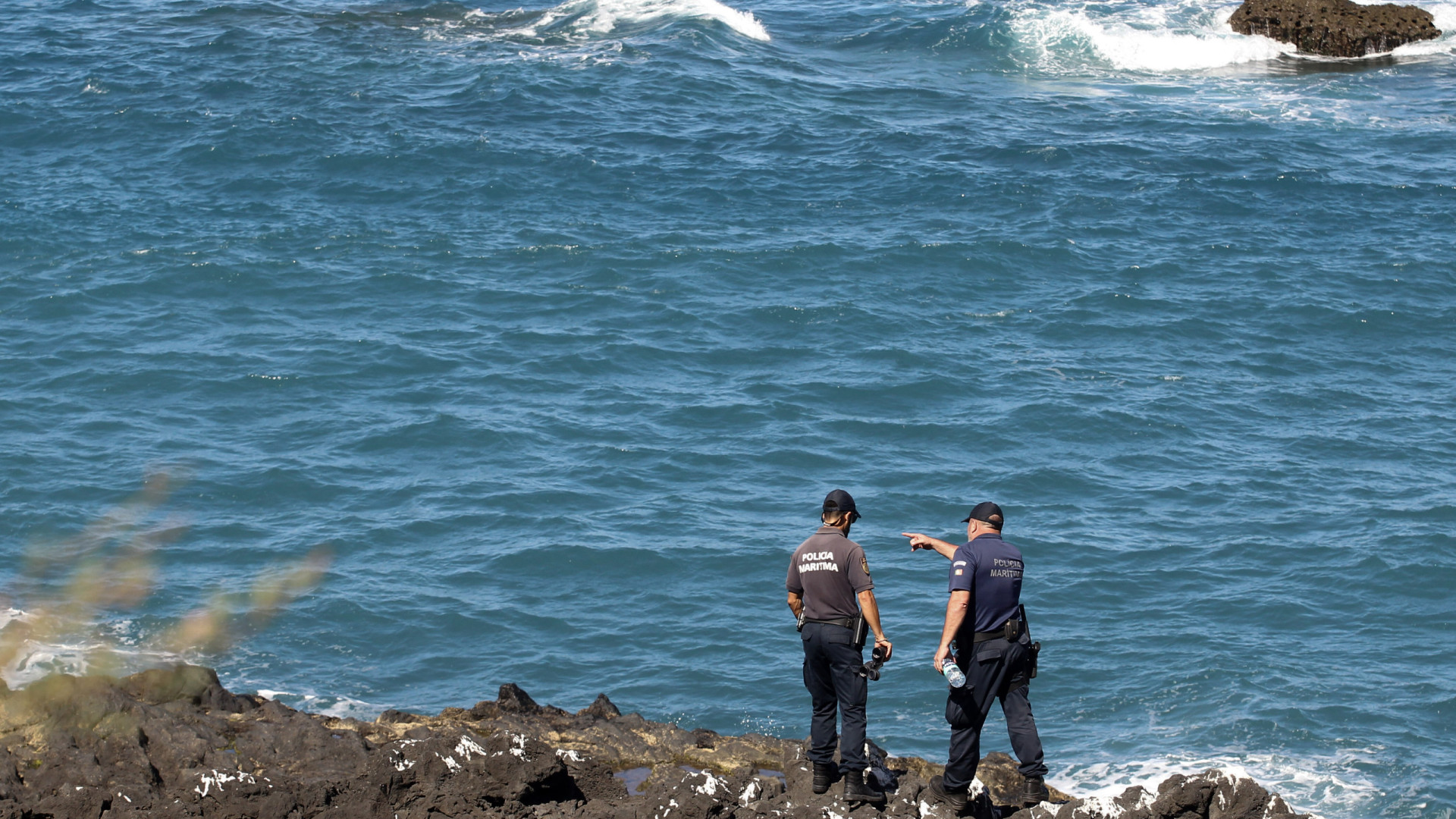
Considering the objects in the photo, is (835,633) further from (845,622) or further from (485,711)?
(485,711)

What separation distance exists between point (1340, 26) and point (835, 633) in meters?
37.3

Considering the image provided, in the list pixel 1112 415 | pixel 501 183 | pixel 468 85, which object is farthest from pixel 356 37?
pixel 1112 415

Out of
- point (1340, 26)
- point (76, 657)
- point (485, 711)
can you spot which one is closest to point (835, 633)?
point (485, 711)

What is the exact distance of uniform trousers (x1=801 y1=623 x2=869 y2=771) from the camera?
31.7 ft

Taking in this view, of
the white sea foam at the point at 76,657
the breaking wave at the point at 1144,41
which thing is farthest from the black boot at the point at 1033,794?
the breaking wave at the point at 1144,41

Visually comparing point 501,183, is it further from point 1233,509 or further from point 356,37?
point 1233,509

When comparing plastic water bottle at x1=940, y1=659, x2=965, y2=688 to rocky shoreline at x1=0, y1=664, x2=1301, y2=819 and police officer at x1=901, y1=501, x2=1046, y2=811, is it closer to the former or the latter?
police officer at x1=901, y1=501, x2=1046, y2=811

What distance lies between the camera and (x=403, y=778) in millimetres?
10055

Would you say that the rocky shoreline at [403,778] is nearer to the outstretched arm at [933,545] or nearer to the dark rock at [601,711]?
A: the dark rock at [601,711]

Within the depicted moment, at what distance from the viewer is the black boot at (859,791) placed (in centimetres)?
988

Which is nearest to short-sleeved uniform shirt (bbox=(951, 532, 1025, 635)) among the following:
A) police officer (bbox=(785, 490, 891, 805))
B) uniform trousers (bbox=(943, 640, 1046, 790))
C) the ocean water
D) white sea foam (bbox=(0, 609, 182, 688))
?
uniform trousers (bbox=(943, 640, 1046, 790))

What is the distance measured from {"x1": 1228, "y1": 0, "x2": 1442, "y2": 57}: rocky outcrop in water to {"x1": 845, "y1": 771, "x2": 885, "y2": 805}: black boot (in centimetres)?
3707

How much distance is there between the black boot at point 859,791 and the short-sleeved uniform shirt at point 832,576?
4.01ft

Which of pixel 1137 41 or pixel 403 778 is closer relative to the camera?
pixel 403 778
